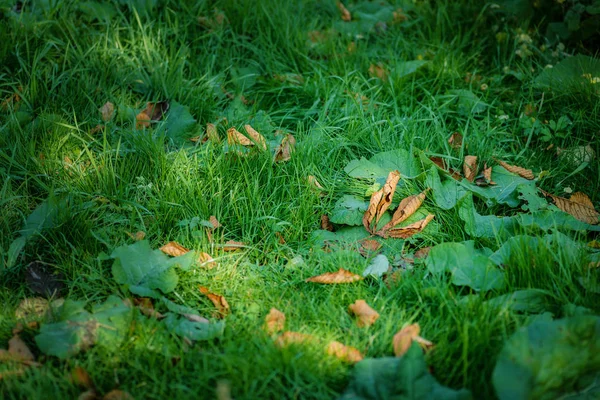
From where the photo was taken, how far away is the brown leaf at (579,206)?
256 centimetres

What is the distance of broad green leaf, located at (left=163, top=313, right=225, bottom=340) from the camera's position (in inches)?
79.1

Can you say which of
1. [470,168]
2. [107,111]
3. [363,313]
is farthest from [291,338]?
[107,111]

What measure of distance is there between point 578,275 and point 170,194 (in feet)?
5.37

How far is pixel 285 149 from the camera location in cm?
281

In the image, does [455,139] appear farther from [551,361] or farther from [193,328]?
[193,328]

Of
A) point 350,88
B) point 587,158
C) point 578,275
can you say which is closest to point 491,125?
point 587,158

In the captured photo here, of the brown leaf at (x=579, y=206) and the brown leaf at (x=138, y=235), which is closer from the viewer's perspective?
the brown leaf at (x=138, y=235)

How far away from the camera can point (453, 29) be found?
3686 millimetres

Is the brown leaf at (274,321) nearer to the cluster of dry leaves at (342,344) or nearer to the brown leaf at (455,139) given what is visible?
the cluster of dry leaves at (342,344)

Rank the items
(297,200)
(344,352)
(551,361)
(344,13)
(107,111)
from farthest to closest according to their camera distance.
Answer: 1. (344,13)
2. (107,111)
3. (297,200)
4. (344,352)
5. (551,361)

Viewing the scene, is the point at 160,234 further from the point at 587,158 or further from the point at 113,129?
the point at 587,158

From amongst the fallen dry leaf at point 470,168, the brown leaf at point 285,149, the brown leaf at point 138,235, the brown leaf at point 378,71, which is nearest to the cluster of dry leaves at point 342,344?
the brown leaf at point 138,235

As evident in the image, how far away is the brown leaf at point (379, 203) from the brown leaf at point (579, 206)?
Answer: 2.25 ft

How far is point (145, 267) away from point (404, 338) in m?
0.98
